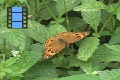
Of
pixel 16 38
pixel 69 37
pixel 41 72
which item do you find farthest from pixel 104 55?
pixel 16 38

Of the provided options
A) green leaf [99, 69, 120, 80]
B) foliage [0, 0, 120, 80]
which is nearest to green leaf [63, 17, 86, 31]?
foliage [0, 0, 120, 80]

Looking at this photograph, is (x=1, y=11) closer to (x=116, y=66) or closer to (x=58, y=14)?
(x=58, y=14)

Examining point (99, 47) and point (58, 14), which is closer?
point (99, 47)

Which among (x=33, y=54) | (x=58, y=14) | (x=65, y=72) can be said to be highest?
(x=58, y=14)

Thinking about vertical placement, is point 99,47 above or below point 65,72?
above

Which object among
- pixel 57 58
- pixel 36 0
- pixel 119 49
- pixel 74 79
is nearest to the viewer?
pixel 74 79

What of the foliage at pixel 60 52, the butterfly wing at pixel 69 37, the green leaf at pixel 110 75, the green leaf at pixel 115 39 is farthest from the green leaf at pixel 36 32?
the green leaf at pixel 110 75

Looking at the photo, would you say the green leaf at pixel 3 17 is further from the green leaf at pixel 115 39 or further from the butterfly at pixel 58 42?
the green leaf at pixel 115 39

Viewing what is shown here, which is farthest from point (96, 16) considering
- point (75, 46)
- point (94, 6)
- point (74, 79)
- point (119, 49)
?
point (74, 79)
